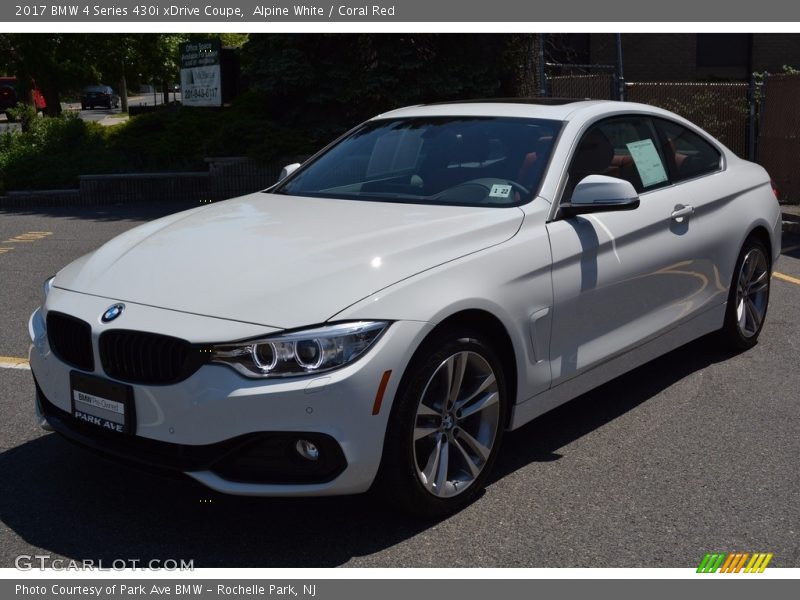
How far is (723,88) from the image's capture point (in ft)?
48.9

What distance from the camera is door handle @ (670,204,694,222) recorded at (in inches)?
217

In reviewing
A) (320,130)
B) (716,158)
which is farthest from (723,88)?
(716,158)

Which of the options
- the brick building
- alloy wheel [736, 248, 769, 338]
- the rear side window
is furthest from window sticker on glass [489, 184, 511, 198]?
the brick building

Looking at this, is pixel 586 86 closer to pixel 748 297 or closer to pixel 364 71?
pixel 364 71

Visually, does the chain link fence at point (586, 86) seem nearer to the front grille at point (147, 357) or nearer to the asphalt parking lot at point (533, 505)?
the asphalt parking lot at point (533, 505)

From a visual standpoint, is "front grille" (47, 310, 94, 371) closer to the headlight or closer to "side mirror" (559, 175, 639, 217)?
the headlight

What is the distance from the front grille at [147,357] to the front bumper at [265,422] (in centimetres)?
3

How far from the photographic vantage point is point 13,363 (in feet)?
20.8

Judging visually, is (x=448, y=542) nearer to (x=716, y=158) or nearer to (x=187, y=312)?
(x=187, y=312)

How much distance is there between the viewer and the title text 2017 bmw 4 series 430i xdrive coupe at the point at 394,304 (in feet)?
11.8

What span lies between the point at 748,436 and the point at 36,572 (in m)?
3.42

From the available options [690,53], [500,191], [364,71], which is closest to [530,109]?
[500,191]

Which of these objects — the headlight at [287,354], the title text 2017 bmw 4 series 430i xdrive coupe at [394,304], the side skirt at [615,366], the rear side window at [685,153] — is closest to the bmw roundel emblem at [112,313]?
the title text 2017 bmw 4 series 430i xdrive coupe at [394,304]

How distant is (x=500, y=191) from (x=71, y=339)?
2092 millimetres
